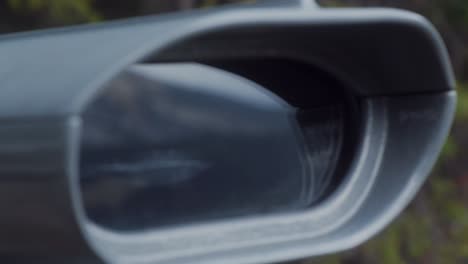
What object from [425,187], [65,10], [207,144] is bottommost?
[425,187]

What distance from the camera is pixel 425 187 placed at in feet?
15.5

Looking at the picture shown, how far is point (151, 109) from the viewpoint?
150 centimetres

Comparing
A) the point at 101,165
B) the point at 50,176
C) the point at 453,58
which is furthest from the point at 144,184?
the point at 453,58

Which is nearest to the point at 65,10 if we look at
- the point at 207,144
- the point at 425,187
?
the point at 425,187

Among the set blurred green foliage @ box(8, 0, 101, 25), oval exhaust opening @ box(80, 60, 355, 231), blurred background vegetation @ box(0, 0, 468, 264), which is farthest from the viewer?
blurred background vegetation @ box(0, 0, 468, 264)

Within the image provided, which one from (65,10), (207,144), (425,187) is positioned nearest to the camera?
(207,144)

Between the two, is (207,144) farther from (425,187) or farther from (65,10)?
(425,187)

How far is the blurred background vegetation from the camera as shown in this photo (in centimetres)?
431

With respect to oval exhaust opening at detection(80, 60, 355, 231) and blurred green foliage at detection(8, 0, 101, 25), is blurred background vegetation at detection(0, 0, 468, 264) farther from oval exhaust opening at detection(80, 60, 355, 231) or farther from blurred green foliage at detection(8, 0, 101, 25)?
oval exhaust opening at detection(80, 60, 355, 231)

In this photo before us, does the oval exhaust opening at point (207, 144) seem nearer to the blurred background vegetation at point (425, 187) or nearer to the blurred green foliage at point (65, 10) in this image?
the blurred green foliage at point (65, 10)

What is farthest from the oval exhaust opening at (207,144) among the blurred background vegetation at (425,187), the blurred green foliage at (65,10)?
the blurred background vegetation at (425,187)

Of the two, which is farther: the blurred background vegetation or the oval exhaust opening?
the blurred background vegetation

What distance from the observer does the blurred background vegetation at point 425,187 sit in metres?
4.31

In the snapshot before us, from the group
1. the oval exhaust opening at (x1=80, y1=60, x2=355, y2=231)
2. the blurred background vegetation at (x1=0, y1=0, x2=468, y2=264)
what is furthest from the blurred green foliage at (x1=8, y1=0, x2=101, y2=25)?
the oval exhaust opening at (x1=80, y1=60, x2=355, y2=231)
